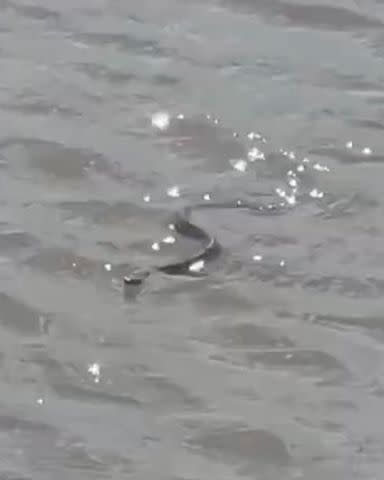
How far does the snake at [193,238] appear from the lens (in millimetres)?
3959

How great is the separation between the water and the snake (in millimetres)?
32

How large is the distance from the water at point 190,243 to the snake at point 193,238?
0.03m

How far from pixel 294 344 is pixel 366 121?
124cm

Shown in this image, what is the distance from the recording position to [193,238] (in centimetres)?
413

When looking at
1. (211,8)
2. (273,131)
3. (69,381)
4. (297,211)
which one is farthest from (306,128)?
(69,381)

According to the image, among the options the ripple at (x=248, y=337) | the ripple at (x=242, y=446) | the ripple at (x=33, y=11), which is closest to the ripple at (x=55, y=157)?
the ripple at (x=248, y=337)

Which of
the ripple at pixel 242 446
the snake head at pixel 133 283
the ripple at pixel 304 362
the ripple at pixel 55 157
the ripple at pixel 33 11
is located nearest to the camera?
the ripple at pixel 242 446

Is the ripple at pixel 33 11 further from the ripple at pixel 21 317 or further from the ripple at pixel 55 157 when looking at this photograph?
the ripple at pixel 21 317

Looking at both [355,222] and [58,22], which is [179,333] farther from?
[58,22]

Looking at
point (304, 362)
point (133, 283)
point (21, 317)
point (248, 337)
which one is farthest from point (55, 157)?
point (304, 362)

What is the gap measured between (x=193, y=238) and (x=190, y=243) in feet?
0.06

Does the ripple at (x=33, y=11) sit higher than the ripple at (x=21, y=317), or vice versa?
the ripple at (x=33, y=11)

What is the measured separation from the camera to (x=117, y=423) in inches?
133

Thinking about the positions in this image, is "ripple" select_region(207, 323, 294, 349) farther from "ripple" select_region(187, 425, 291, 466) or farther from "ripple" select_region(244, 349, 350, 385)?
"ripple" select_region(187, 425, 291, 466)
